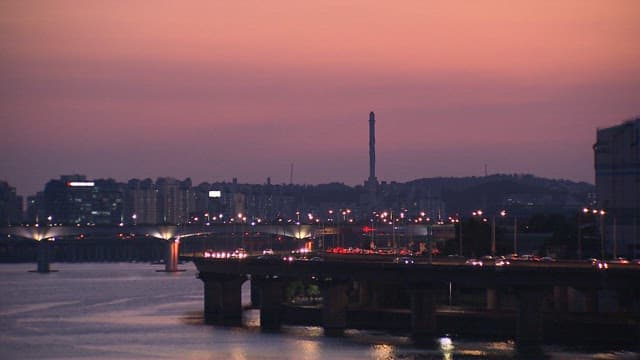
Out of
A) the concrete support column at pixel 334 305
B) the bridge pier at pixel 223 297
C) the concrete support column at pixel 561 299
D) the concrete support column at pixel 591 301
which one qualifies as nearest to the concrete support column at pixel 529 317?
the concrete support column at pixel 591 301

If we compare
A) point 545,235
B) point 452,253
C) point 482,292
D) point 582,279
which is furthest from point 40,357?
point 545,235

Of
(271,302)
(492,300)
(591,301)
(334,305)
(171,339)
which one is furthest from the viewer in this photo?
(271,302)

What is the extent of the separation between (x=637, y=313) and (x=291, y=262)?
22.7 metres

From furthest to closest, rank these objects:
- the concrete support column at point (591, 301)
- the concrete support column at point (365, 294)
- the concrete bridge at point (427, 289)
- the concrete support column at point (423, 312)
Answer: the concrete support column at point (365, 294), the concrete support column at point (591, 301), the concrete support column at point (423, 312), the concrete bridge at point (427, 289)

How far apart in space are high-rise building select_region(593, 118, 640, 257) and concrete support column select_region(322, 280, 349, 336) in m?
20.7

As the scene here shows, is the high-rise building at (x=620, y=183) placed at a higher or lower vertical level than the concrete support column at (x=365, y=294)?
higher

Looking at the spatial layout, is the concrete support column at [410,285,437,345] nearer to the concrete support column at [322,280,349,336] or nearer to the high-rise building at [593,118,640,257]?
the concrete support column at [322,280,349,336]

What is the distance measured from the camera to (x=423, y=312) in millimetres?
88938

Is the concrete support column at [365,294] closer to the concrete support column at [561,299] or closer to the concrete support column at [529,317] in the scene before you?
the concrete support column at [561,299]

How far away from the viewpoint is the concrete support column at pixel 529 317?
8219 centimetres

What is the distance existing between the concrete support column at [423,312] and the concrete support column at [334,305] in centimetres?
652

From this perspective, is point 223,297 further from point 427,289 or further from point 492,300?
point 427,289

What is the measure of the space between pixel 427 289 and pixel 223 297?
23.7m

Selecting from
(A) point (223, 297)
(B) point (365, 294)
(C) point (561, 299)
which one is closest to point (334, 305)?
(B) point (365, 294)
